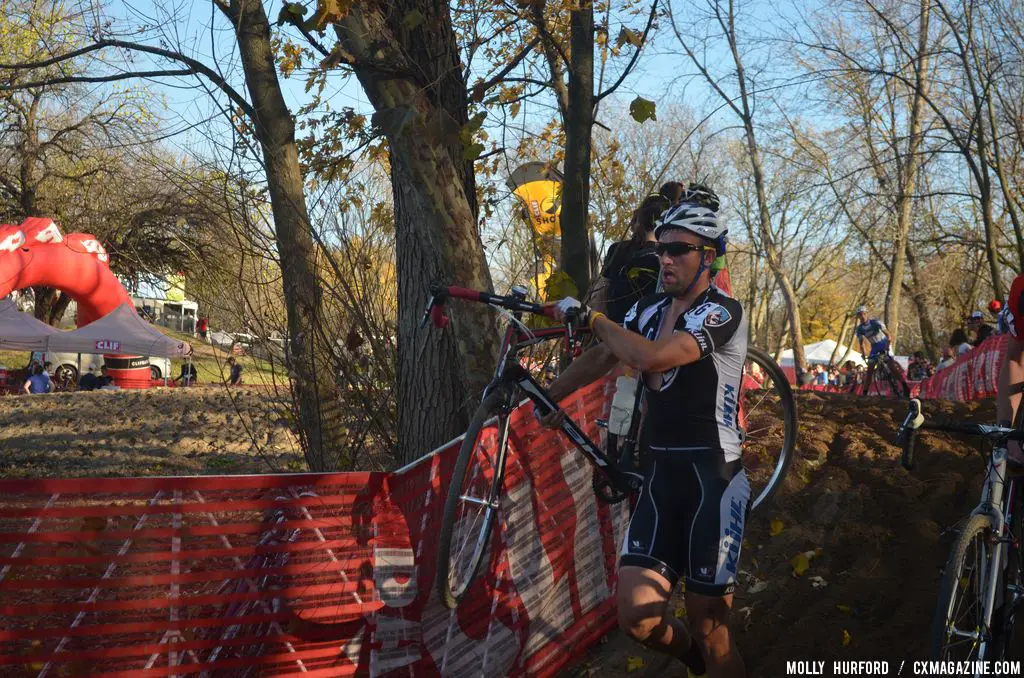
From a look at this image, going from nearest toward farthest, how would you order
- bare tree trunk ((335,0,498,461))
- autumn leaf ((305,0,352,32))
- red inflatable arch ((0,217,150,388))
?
1. autumn leaf ((305,0,352,32))
2. bare tree trunk ((335,0,498,461))
3. red inflatable arch ((0,217,150,388))

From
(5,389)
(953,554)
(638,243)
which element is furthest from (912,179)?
(5,389)

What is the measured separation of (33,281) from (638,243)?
2404 cm

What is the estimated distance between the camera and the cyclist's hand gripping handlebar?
3902 mm

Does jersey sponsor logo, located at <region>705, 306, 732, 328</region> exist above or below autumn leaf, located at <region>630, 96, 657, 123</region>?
below

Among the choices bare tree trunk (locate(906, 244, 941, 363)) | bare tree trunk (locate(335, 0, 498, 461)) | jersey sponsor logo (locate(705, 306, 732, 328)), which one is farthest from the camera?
bare tree trunk (locate(906, 244, 941, 363))

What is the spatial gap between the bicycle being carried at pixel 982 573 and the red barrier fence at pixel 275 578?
6.65ft

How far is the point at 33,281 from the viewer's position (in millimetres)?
25641

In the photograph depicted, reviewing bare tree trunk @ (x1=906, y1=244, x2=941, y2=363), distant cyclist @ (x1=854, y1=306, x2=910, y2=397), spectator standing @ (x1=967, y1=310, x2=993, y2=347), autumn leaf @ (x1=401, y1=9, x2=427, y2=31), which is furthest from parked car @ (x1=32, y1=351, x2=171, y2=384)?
autumn leaf @ (x1=401, y1=9, x2=427, y2=31)

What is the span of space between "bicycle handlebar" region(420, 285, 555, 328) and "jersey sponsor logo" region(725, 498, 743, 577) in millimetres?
1096

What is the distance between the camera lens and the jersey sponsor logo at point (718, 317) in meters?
3.92

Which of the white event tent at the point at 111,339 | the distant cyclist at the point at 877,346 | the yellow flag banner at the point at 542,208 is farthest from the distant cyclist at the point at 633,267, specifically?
the white event tent at the point at 111,339

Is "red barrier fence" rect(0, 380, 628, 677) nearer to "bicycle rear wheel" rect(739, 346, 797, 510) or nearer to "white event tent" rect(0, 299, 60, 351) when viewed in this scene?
"bicycle rear wheel" rect(739, 346, 797, 510)

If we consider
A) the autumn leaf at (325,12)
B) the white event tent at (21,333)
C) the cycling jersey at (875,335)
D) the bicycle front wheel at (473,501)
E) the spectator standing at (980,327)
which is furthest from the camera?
the white event tent at (21,333)

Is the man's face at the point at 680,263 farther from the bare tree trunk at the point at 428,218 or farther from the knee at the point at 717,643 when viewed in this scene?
the bare tree trunk at the point at 428,218
